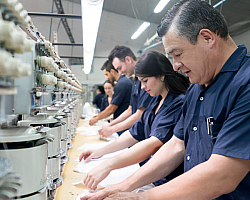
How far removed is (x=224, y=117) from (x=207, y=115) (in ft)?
0.24

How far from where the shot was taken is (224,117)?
0.75 m

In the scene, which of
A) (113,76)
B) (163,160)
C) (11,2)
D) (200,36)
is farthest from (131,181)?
(113,76)

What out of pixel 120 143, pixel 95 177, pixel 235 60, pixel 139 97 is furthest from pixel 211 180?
pixel 139 97

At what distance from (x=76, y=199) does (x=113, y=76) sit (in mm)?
2645

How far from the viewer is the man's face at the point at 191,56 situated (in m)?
0.79

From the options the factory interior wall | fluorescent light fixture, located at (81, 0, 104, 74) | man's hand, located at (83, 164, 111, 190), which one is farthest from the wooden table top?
the factory interior wall

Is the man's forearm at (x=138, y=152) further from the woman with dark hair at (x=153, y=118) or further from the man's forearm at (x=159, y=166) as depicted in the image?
the man's forearm at (x=159, y=166)

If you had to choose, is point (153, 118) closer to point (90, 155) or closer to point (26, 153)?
point (90, 155)

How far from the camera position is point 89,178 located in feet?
3.25

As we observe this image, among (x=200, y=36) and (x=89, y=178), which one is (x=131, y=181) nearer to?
(x=89, y=178)

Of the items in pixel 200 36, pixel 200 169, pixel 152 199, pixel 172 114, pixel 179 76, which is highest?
pixel 200 36

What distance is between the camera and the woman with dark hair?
1.12 m

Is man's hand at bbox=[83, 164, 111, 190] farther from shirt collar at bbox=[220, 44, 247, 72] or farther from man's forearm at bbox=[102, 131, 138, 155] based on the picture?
shirt collar at bbox=[220, 44, 247, 72]

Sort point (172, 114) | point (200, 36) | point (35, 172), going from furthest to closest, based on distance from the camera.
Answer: point (172, 114) < point (200, 36) < point (35, 172)
